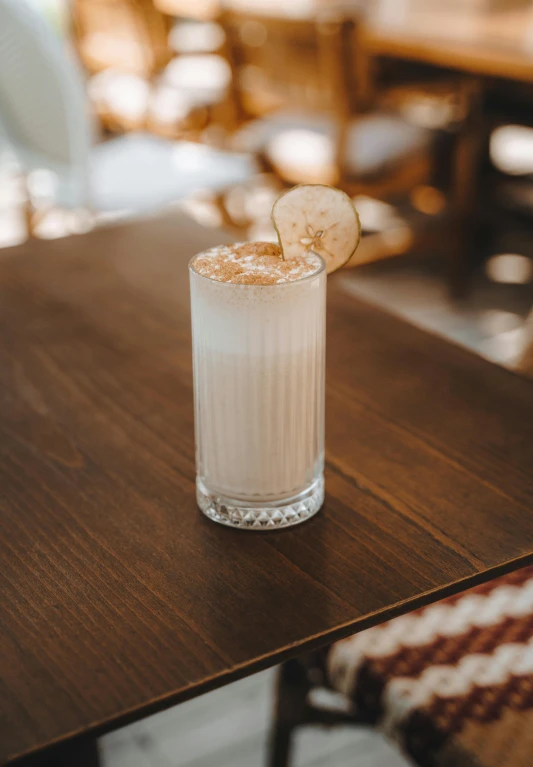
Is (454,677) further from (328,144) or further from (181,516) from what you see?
(328,144)

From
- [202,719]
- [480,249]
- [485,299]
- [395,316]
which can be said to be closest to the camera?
[395,316]

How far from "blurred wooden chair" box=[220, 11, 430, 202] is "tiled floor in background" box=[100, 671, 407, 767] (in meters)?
1.58

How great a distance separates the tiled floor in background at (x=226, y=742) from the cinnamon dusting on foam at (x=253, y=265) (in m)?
0.82

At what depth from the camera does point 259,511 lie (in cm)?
62

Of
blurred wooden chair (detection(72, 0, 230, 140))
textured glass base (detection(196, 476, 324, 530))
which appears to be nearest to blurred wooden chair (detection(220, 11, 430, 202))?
blurred wooden chair (detection(72, 0, 230, 140))

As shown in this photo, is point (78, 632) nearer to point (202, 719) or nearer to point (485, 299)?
point (202, 719)

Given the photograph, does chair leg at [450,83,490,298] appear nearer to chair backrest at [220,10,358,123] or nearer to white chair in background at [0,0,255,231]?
chair backrest at [220,10,358,123]

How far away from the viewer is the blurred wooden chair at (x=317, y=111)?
230cm

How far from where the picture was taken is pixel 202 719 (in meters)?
1.25

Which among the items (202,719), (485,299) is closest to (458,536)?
(202,719)

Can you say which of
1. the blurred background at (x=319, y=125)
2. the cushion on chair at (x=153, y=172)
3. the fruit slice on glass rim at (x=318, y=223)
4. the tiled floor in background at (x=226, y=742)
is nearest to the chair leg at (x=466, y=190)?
the blurred background at (x=319, y=125)

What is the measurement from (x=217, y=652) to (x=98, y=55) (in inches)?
117

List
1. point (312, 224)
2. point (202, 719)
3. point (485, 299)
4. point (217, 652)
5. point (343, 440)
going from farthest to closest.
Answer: point (485, 299) < point (202, 719) < point (343, 440) < point (312, 224) < point (217, 652)

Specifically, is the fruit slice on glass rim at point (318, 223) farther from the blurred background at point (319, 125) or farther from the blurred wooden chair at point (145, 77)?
the blurred wooden chair at point (145, 77)
